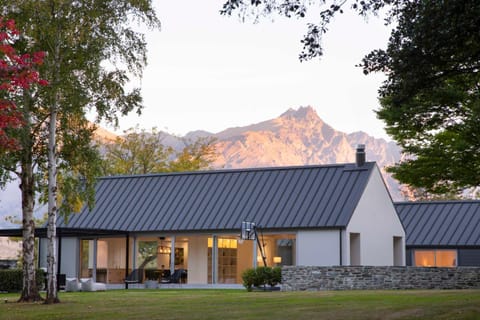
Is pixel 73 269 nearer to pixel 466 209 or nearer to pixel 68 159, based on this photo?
pixel 68 159

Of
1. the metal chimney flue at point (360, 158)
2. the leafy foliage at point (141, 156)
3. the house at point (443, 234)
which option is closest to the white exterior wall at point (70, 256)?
the metal chimney flue at point (360, 158)

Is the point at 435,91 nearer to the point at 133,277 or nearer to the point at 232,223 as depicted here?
the point at 232,223

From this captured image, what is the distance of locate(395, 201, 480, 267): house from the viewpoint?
122 ft

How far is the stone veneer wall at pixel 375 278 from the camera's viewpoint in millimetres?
26438

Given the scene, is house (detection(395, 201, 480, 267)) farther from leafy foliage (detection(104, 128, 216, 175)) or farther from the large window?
leafy foliage (detection(104, 128, 216, 175))

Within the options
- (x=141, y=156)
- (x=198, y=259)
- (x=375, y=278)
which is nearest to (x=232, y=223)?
(x=198, y=259)

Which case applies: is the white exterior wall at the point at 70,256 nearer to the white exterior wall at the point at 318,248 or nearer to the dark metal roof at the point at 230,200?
the dark metal roof at the point at 230,200

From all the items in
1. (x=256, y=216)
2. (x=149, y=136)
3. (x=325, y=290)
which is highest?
(x=149, y=136)

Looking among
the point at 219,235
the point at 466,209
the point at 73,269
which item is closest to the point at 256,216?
the point at 219,235

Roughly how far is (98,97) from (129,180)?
17.7m

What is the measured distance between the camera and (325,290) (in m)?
26.2

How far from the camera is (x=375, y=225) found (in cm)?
3388

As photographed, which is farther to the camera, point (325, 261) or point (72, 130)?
point (325, 261)

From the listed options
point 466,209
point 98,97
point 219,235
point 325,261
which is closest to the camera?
Result: point 98,97
